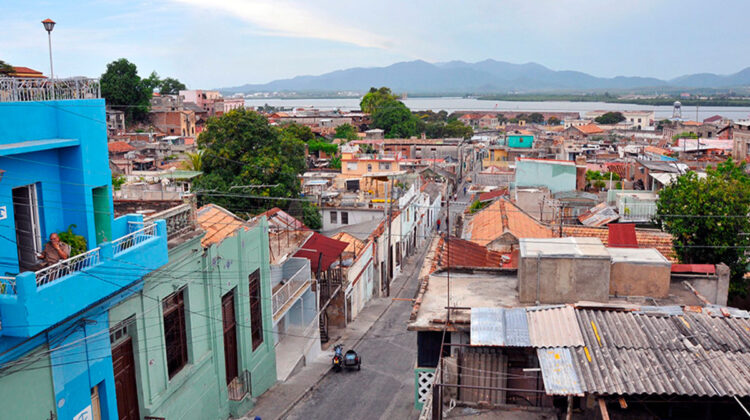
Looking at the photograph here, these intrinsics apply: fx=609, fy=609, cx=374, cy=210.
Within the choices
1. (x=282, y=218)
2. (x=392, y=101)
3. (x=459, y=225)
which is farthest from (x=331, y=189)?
(x=392, y=101)

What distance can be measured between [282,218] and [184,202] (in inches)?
452

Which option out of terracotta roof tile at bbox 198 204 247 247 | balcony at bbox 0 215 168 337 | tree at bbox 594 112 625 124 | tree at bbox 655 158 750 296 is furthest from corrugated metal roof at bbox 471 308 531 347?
tree at bbox 594 112 625 124

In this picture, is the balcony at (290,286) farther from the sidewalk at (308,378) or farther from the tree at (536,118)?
the tree at (536,118)

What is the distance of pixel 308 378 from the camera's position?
1816 cm

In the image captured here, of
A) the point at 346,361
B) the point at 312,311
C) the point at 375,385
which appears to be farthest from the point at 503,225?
the point at 375,385

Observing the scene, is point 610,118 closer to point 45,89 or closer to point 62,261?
point 45,89

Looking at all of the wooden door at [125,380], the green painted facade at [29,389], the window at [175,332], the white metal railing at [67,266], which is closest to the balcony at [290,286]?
the window at [175,332]

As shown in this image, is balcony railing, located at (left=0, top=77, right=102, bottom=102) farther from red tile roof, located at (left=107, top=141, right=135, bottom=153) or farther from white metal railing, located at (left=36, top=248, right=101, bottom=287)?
red tile roof, located at (left=107, top=141, right=135, bottom=153)

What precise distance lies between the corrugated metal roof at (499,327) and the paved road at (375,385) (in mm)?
5221

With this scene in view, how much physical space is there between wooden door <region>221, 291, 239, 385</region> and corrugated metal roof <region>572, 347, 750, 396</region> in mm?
8839

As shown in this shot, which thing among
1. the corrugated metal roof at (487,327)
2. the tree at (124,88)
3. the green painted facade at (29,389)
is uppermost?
the tree at (124,88)

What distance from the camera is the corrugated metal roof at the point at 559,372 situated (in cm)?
750

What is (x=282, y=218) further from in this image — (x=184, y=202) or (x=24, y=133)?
(x=24, y=133)

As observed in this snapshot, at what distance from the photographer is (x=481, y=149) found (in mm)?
70812
